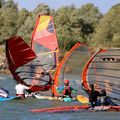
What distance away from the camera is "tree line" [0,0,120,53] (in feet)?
184

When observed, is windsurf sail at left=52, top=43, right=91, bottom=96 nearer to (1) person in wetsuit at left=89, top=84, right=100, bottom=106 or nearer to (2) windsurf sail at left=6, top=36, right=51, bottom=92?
(2) windsurf sail at left=6, top=36, right=51, bottom=92

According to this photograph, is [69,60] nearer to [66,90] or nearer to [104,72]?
[66,90]

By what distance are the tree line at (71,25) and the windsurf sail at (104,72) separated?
3166 centimetres

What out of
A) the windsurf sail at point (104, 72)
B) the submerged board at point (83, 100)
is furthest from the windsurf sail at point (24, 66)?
the windsurf sail at point (104, 72)

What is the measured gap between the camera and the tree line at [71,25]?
5594 centimetres

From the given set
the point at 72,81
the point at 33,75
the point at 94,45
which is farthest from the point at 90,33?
the point at 33,75

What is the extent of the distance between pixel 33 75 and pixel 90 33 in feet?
128

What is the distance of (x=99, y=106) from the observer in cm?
1923

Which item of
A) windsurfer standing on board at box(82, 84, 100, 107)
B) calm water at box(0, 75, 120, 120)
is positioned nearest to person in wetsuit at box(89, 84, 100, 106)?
windsurfer standing on board at box(82, 84, 100, 107)

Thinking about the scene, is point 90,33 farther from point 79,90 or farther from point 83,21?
point 79,90

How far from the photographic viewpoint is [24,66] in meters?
24.7

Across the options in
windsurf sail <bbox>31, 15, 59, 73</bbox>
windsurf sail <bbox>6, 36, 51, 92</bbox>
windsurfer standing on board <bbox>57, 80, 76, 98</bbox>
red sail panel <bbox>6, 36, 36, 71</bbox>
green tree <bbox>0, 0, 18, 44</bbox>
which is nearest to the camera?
windsurfer standing on board <bbox>57, 80, 76, 98</bbox>

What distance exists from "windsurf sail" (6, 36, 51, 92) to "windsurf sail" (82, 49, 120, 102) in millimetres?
3016

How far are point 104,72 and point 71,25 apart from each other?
132 feet
